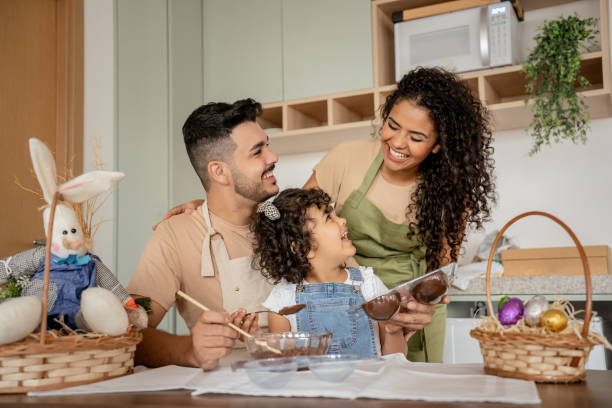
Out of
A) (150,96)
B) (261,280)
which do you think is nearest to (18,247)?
(150,96)

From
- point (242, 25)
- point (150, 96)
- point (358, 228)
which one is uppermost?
point (242, 25)

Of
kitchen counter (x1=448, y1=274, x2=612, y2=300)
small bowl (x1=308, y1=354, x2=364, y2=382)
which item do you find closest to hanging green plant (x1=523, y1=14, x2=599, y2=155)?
kitchen counter (x1=448, y1=274, x2=612, y2=300)

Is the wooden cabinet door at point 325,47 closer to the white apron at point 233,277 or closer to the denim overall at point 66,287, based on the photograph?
the white apron at point 233,277

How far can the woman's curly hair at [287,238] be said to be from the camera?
1.53 m

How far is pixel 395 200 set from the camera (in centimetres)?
178

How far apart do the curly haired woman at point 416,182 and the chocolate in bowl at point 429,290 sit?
2.13 ft

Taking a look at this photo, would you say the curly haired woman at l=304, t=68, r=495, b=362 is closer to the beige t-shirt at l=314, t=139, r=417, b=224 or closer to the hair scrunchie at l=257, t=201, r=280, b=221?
the beige t-shirt at l=314, t=139, r=417, b=224

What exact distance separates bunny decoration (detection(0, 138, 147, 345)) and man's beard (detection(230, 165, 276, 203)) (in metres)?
0.64

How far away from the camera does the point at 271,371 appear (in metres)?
0.77

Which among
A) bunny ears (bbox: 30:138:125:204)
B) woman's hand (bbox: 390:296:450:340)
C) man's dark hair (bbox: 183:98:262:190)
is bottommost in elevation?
woman's hand (bbox: 390:296:450:340)

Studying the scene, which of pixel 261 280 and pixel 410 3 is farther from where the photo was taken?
pixel 410 3

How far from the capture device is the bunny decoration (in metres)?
0.82

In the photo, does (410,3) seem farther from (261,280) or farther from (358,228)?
(261,280)

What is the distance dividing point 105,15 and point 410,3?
158cm
